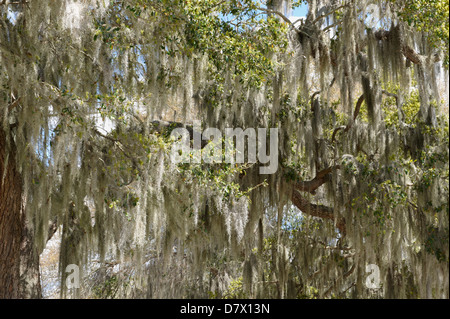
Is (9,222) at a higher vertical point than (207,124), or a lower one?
lower

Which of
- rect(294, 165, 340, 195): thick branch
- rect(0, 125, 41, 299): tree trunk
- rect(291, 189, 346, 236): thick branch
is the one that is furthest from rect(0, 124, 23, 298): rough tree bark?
rect(291, 189, 346, 236): thick branch

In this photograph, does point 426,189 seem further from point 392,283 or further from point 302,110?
point 392,283

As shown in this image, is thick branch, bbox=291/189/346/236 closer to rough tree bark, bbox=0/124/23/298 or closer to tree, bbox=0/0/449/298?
tree, bbox=0/0/449/298

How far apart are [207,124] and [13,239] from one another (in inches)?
102

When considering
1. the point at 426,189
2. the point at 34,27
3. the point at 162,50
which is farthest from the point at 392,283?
the point at 34,27

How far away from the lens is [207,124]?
712 cm

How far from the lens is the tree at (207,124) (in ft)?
17.8

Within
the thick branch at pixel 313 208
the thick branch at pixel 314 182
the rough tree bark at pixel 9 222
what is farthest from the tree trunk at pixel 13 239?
the thick branch at pixel 313 208

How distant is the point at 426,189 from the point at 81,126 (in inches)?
144

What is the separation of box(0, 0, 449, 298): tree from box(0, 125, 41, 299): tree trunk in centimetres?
1

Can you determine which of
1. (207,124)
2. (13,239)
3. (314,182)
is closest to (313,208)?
(314,182)

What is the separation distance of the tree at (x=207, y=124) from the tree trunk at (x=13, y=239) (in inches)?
0.5

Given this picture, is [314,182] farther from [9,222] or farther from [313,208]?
[9,222]
